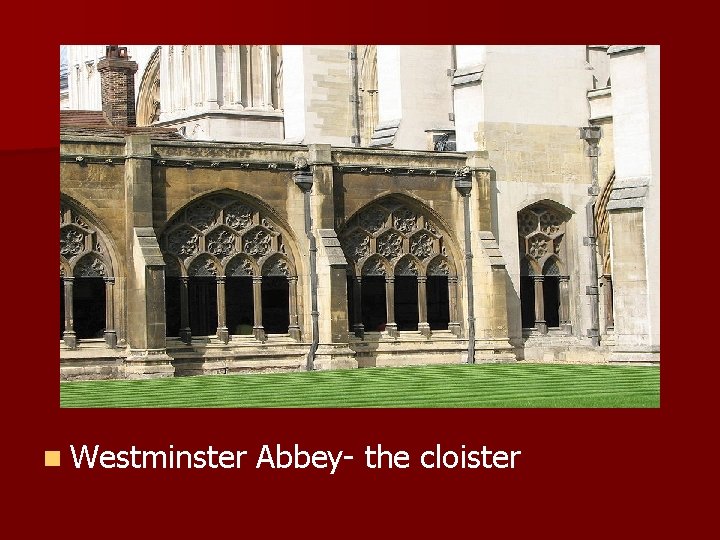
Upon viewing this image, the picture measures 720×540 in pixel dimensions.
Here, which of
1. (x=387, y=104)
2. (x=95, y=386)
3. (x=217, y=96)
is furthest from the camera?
(x=217, y=96)

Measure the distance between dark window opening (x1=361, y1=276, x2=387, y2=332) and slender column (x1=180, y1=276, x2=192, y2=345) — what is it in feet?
14.8

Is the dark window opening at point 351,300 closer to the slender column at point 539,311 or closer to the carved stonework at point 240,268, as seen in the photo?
the carved stonework at point 240,268

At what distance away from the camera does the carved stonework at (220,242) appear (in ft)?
108

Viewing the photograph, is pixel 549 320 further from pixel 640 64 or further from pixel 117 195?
pixel 117 195

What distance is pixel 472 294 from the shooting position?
118 ft

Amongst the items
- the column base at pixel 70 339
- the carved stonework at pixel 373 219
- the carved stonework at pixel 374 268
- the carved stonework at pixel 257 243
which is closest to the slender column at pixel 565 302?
the carved stonework at pixel 374 268

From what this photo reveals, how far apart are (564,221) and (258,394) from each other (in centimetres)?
1490

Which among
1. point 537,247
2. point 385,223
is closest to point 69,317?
point 385,223

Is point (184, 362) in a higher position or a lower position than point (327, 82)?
lower

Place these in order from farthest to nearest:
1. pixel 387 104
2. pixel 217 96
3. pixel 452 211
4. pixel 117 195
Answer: pixel 217 96 < pixel 387 104 < pixel 452 211 < pixel 117 195

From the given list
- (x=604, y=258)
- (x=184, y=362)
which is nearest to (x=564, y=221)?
(x=604, y=258)

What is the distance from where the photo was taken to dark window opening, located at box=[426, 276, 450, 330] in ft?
118

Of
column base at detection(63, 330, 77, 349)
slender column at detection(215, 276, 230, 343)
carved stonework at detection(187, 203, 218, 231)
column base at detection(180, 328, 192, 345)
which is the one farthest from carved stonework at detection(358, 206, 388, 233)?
column base at detection(63, 330, 77, 349)

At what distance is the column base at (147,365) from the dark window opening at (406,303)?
21.3 ft
